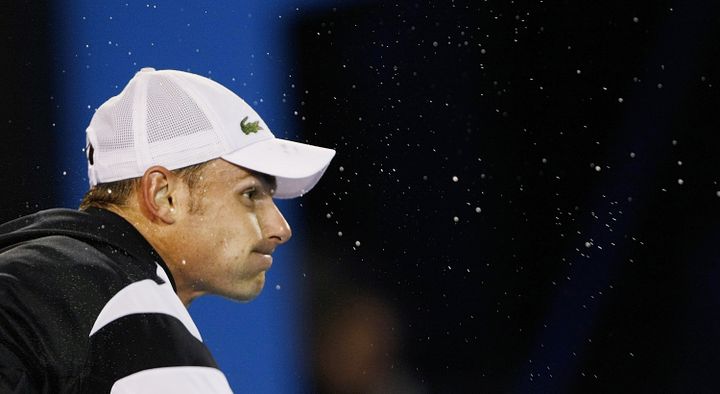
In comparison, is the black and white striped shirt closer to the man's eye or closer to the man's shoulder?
the man's shoulder

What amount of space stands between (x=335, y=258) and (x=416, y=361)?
0.34 meters

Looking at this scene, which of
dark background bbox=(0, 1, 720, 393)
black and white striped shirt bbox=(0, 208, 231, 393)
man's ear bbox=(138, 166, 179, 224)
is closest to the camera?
black and white striped shirt bbox=(0, 208, 231, 393)

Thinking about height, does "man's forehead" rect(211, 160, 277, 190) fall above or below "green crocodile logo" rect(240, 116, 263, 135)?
below

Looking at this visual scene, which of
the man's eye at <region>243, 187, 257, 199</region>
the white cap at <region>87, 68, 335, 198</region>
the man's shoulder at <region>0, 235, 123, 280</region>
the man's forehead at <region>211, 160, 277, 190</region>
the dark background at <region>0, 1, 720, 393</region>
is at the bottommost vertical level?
the dark background at <region>0, 1, 720, 393</region>

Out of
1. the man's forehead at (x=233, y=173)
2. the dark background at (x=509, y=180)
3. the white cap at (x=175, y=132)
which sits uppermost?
the white cap at (x=175, y=132)

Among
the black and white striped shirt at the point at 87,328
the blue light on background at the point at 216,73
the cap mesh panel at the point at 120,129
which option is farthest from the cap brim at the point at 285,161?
the blue light on background at the point at 216,73

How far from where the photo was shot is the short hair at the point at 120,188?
1444mm

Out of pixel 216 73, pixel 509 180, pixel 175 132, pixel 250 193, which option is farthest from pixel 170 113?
pixel 509 180

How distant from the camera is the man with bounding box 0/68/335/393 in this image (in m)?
1.07

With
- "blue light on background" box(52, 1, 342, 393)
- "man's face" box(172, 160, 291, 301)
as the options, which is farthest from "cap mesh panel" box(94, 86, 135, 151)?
"blue light on background" box(52, 1, 342, 393)

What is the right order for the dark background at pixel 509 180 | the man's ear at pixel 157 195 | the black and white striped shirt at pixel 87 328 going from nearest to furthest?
the black and white striped shirt at pixel 87 328, the man's ear at pixel 157 195, the dark background at pixel 509 180

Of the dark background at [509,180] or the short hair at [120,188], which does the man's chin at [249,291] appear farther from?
the dark background at [509,180]

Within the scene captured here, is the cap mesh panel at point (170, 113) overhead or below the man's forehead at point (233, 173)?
overhead

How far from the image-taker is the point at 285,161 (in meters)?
1.54
